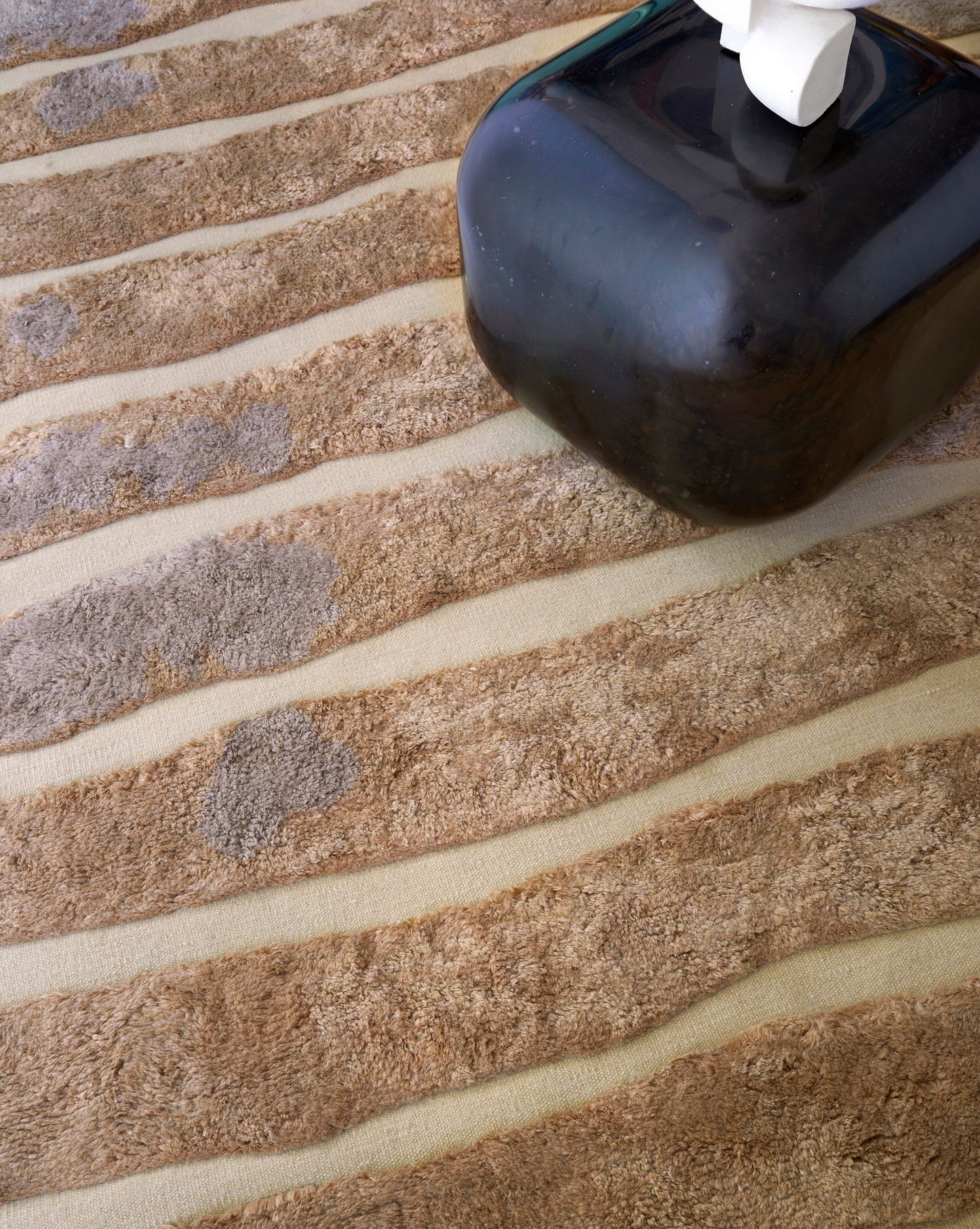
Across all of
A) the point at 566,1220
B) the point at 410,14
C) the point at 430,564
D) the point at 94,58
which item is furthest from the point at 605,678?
the point at 94,58

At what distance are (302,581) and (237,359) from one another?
384mm

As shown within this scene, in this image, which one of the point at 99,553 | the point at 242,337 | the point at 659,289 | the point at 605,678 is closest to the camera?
the point at 659,289

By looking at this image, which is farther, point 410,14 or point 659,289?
point 410,14

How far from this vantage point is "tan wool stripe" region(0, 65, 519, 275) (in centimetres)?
156

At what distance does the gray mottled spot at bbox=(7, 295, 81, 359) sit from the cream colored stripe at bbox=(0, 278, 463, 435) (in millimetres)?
76

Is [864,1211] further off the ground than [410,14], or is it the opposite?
[410,14]

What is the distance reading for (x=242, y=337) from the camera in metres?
1.44

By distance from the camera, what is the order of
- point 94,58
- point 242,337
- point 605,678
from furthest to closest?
point 94,58
point 242,337
point 605,678

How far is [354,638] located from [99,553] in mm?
353

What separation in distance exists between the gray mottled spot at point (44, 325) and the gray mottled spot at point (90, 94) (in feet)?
1.26

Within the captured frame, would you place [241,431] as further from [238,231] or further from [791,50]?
[791,50]

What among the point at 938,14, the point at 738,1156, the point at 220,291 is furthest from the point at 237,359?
the point at 938,14

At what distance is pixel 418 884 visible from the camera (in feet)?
3.44

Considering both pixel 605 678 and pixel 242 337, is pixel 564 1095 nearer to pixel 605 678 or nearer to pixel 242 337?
pixel 605 678
